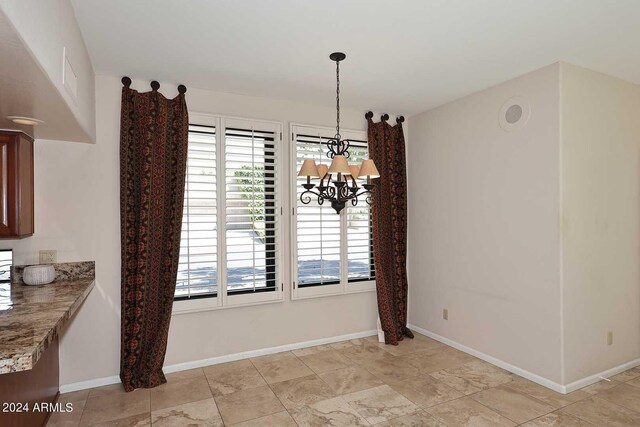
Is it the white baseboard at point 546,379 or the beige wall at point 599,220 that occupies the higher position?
the beige wall at point 599,220

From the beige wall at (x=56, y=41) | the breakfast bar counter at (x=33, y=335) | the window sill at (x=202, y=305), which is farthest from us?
the window sill at (x=202, y=305)

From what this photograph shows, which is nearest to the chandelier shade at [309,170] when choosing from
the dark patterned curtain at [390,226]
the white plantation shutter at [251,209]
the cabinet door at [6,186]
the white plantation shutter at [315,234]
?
the white plantation shutter at [251,209]

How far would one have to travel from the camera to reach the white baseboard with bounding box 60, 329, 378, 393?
3.17 meters

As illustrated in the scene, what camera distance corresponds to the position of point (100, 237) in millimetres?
3232

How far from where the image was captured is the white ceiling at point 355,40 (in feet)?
7.38

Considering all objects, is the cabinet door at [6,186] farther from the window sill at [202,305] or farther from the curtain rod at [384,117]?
the curtain rod at [384,117]

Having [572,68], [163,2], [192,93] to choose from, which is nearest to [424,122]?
[572,68]

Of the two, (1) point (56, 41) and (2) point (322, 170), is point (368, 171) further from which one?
(1) point (56, 41)

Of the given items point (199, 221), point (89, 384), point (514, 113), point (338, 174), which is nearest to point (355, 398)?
point (338, 174)

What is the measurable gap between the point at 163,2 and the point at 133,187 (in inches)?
64.6

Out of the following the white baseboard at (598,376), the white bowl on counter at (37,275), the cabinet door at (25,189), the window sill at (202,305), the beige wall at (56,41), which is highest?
the beige wall at (56,41)

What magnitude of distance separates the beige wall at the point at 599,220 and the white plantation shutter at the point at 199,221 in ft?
10.2

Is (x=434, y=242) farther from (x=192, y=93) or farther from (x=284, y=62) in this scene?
(x=192, y=93)

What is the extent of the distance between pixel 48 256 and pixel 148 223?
0.79 metres
